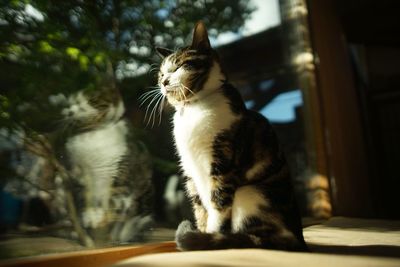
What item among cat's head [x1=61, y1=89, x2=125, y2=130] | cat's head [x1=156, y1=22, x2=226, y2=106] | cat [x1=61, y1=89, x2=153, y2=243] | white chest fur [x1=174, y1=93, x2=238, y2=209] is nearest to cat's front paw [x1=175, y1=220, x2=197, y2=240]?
white chest fur [x1=174, y1=93, x2=238, y2=209]

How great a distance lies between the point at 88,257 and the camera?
3.90 feet

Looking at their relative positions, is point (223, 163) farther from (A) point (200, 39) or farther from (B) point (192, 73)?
(A) point (200, 39)

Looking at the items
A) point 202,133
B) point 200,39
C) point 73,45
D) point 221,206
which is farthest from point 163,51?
point 221,206

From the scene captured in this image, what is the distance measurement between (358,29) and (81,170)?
3316mm

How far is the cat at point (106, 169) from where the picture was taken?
4.69 ft

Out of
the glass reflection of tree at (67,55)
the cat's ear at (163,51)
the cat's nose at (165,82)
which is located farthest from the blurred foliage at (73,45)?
the cat's nose at (165,82)

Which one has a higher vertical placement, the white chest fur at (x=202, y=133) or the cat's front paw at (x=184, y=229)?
the white chest fur at (x=202, y=133)

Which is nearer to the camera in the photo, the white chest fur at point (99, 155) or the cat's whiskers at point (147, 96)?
the white chest fur at point (99, 155)

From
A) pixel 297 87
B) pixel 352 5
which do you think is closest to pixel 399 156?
pixel 352 5

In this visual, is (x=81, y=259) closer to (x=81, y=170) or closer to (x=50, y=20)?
(x=81, y=170)

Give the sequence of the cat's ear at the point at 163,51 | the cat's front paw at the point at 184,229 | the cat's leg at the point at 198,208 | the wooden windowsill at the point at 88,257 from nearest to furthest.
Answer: the wooden windowsill at the point at 88,257, the cat's front paw at the point at 184,229, the cat's leg at the point at 198,208, the cat's ear at the point at 163,51

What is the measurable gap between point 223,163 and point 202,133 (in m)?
0.14

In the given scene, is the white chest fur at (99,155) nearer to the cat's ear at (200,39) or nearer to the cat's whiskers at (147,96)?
the cat's whiskers at (147,96)

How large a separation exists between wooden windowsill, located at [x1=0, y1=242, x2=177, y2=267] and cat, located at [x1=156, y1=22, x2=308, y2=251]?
18cm
